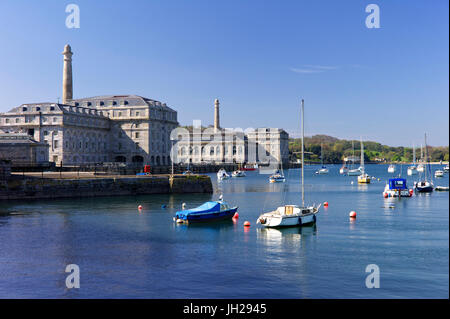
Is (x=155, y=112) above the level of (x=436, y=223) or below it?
above

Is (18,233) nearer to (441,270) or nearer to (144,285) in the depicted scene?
(144,285)

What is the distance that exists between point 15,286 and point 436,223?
118 ft

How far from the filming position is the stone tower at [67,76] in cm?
13675

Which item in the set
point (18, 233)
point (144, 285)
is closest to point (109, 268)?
point (144, 285)

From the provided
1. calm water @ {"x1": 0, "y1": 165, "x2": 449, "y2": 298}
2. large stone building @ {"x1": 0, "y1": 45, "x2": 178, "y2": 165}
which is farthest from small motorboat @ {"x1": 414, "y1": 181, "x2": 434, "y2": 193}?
large stone building @ {"x1": 0, "y1": 45, "x2": 178, "y2": 165}

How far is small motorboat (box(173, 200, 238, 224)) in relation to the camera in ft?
146

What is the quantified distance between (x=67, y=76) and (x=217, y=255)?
4675 inches

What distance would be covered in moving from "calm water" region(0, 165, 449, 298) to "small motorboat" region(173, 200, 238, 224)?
1189 millimetres

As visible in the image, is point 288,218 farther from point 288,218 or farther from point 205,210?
point 205,210

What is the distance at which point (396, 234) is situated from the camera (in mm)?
39344

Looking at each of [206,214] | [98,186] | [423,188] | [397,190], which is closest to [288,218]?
[206,214]

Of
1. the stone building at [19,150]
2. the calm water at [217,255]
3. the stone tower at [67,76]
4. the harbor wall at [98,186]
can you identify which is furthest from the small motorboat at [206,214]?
the stone tower at [67,76]
